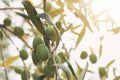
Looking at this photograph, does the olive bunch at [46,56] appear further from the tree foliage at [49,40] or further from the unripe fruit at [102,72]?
the unripe fruit at [102,72]

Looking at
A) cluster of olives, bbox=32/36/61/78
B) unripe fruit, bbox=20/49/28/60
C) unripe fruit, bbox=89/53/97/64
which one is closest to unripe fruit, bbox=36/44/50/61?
cluster of olives, bbox=32/36/61/78

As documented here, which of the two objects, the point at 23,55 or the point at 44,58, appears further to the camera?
the point at 23,55

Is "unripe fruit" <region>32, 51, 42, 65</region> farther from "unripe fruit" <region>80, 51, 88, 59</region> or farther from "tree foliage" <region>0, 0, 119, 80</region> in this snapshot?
"unripe fruit" <region>80, 51, 88, 59</region>

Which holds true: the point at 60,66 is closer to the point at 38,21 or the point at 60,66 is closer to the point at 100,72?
the point at 38,21

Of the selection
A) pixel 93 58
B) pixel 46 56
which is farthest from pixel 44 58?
pixel 93 58

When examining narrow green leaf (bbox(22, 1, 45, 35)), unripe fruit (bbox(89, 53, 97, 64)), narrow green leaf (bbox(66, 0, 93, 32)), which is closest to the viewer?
narrow green leaf (bbox(22, 1, 45, 35))

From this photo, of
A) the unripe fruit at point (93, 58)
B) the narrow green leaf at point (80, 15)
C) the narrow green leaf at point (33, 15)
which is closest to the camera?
the narrow green leaf at point (33, 15)

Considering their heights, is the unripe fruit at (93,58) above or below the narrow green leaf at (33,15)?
above

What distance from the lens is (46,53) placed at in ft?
1.69

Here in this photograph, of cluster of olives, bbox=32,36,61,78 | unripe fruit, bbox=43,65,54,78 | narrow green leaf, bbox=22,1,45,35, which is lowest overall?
unripe fruit, bbox=43,65,54,78

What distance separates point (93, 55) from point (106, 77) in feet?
0.27

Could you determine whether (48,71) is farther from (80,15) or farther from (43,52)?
(80,15)

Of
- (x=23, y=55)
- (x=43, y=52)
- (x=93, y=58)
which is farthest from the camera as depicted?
(x=93, y=58)

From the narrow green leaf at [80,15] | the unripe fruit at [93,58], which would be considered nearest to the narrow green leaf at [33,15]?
the narrow green leaf at [80,15]
